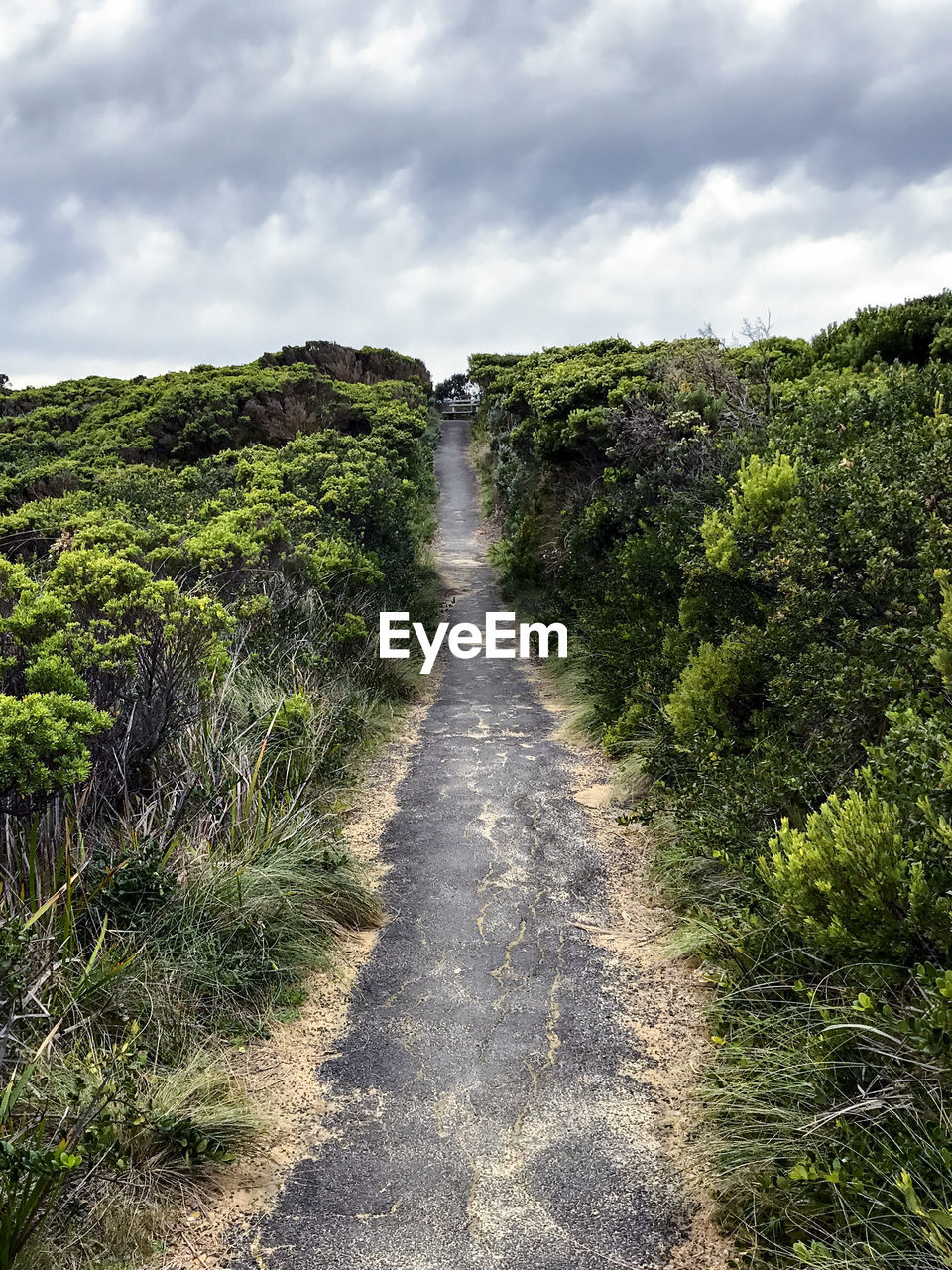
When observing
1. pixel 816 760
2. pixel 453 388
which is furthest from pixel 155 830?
pixel 453 388

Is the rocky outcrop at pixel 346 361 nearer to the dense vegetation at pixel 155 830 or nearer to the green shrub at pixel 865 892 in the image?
the dense vegetation at pixel 155 830

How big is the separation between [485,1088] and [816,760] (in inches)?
89.0

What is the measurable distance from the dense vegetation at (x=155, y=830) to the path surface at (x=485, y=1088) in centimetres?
43

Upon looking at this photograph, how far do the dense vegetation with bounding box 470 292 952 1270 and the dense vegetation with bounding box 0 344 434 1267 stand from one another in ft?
6.64

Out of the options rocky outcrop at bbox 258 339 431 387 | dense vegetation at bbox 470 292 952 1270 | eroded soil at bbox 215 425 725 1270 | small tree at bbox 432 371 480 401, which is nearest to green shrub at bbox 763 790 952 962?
dense vegetation at bbox 470 292 952 1270

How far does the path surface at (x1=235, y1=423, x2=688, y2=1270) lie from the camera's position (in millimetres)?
3102

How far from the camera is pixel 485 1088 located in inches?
153

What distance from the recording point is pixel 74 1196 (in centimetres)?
289

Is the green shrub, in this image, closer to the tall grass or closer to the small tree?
the tall grass

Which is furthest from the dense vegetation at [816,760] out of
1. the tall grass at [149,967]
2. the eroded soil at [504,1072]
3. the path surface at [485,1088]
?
the tall grass at [149,967]

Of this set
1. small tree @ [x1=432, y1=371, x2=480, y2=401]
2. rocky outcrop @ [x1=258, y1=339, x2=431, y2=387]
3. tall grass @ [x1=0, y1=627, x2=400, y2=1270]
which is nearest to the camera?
tall grass @ [x1=0, y1=627, x2=400, y2=1270]

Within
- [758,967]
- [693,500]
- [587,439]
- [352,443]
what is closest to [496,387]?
[352,443]

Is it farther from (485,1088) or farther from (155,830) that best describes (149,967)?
(485,1088)

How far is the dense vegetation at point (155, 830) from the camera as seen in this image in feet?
10.4
